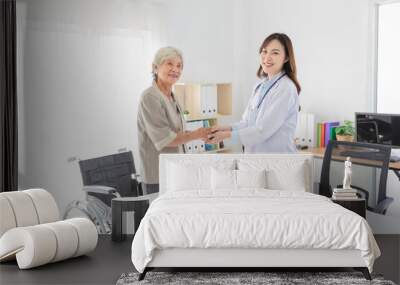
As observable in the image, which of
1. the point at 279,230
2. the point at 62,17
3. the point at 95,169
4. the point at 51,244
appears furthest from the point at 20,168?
the point at 279,230

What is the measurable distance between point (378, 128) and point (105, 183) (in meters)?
2.78

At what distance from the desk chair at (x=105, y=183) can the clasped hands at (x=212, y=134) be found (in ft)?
2.52

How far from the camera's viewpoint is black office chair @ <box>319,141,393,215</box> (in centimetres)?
596

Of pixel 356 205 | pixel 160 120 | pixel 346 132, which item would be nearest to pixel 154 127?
pixel 160 120

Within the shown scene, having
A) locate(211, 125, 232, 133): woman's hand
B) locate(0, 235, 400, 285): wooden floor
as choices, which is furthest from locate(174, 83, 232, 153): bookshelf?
locate(0, 235, 400, 285): wooden floor

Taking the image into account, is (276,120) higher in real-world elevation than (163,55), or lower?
lower

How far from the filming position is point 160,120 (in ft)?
23.6

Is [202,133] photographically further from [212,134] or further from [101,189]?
[101,189]

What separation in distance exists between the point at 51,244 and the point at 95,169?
1.59 meters

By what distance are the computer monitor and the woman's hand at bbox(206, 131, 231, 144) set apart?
134 cm

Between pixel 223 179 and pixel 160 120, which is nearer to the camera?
pixel 223 179

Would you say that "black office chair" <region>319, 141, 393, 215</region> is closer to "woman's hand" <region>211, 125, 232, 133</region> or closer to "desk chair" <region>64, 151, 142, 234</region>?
"woman's hand" <region>211, 125, 232, 133</region>

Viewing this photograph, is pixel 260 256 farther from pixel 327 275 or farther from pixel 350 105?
pixel 350 105

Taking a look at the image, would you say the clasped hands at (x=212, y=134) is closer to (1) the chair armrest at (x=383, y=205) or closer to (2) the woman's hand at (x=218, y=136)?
(2) the woman's hand at (x=218, y=136)
